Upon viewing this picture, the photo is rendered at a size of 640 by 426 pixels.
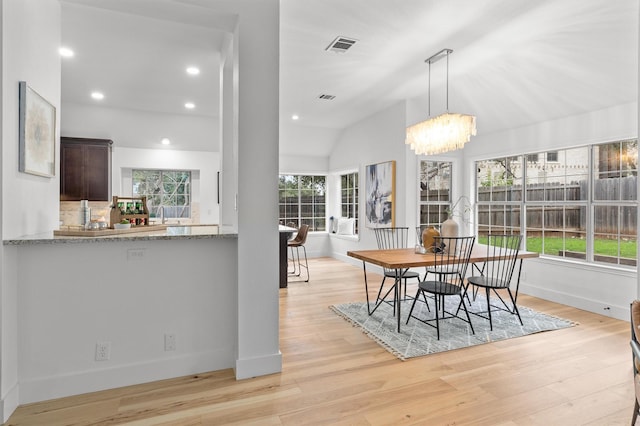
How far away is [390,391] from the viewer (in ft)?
7.63

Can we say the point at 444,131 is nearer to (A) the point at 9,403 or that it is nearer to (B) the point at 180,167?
(A) the point at 9,403

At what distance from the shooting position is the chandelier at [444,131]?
3662 mm

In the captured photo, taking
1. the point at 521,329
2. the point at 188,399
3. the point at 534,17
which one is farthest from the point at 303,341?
the point at 534,17

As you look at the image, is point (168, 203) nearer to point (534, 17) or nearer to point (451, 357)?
point (451, 357)

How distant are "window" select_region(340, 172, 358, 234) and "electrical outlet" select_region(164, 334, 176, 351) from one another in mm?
5285

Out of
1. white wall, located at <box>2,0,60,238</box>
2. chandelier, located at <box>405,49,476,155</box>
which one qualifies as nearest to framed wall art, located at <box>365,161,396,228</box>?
chandelier, located at <box>405,49,476,155</box>

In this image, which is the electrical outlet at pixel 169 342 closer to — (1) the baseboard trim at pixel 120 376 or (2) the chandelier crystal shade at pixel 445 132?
(1) the baseboard trim at pixel 120 376

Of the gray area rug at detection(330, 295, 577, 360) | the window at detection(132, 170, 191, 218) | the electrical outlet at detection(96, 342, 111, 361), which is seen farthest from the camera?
the window at detection(132, 170, 191, 218)

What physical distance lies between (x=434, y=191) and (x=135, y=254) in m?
4.70

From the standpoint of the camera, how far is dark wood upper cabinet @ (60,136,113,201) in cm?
543

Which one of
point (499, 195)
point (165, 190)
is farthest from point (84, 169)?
point (499, 195)

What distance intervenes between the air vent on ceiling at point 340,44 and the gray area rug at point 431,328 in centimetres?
287

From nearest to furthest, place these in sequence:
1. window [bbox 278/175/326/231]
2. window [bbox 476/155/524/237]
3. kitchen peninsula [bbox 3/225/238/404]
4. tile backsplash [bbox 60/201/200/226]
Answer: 1. kitchen peninsula [bbox 3/225/238/404]
2. window [bbox 476/155/524/237]
3. tile backsplash [bbox 60/201/200/226]
4. window [bbox 278/175/326/231]

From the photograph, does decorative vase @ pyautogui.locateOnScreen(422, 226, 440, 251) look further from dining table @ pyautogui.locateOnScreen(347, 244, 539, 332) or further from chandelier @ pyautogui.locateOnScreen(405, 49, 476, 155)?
chandelier @ pyautogui.locateOnScreen(405, 49, 476, 155)
